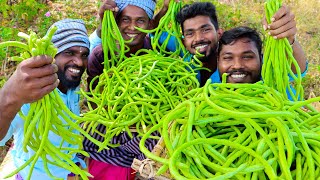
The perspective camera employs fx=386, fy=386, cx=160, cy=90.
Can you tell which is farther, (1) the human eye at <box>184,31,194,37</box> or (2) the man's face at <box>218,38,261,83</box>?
(1) the human eye at <box>184,31,194,37</box>

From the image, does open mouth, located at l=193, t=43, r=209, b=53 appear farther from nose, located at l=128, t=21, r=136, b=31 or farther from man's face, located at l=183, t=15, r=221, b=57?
nose, located at l=128, t=21, r=136, b=31

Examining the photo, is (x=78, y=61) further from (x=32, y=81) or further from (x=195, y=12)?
(x=32, y=81)

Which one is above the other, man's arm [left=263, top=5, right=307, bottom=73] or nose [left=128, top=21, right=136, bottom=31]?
nose [left=128, top=21, right=136, bottom=31]

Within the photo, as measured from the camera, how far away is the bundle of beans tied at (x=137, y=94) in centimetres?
142

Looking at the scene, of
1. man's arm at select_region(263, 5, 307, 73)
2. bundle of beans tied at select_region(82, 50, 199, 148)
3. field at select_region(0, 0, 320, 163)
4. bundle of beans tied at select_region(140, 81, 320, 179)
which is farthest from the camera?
field at select_region(0, 0, 320, 163)

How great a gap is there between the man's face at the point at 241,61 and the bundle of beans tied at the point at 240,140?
0.52 m

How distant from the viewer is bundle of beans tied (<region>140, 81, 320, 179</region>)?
0.88 m

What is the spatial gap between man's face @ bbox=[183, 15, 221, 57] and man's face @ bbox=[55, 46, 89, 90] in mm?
533

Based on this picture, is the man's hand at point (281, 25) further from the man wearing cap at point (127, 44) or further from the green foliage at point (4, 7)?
the green foliage at point (4, 7)

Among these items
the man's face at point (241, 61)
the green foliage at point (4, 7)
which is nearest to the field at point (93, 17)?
the green foliage at point (4, 7)

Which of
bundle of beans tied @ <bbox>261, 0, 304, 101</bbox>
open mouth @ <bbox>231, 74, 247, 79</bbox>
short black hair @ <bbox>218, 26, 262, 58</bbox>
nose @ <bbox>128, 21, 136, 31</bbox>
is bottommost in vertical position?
open mouth @ <bbox>231, 74, 247, 79</bbox>

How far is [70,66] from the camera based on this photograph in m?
1.69

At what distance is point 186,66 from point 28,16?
8.31ft

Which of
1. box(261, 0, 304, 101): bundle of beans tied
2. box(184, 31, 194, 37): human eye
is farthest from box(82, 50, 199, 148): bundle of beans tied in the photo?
box(261, 0, 304, 101): bundle of beans tied
